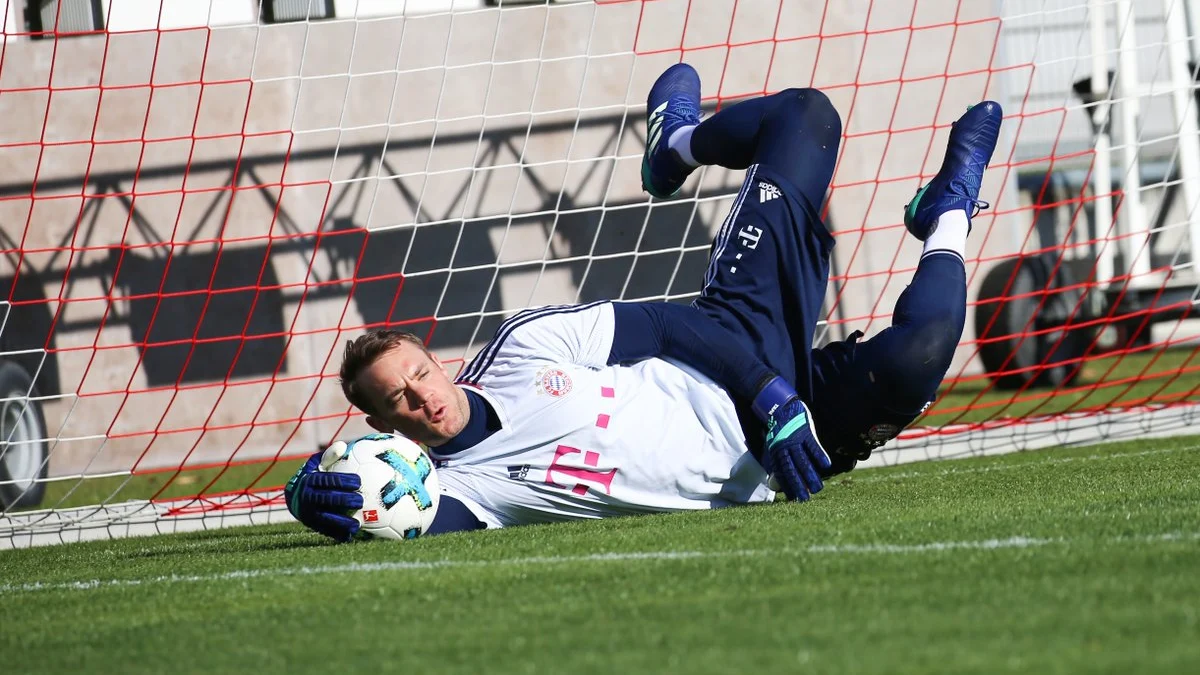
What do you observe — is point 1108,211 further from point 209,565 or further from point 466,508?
point 209,565

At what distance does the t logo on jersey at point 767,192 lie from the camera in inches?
150

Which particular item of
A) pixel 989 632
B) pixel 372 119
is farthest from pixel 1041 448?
pixel 372 119

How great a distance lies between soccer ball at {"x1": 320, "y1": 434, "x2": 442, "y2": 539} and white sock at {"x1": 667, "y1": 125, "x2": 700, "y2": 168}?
1.38 meters

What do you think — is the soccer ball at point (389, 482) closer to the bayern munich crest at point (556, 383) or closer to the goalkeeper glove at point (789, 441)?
the bayern munich crest at point (556, 383)

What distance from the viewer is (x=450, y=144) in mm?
8695

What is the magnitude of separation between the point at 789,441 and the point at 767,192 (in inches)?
31.1

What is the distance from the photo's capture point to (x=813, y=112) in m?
3.88

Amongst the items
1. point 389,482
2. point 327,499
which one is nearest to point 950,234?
point 389,482

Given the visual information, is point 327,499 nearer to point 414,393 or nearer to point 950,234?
point 414,393

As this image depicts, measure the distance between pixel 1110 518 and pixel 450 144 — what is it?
6.40 m

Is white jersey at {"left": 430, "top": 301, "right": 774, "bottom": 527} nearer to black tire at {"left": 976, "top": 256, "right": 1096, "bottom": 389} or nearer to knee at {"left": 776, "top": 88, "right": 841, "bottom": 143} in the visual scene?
knee at {"left": 776, "top": 88, "right": 841, "bottom": 143}

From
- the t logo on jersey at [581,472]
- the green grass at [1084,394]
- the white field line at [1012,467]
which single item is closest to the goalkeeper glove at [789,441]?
the t logo on jersey at [581,472]

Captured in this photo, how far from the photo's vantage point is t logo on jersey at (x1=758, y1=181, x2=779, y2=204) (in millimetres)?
3811

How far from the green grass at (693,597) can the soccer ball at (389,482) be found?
0.31 ft
